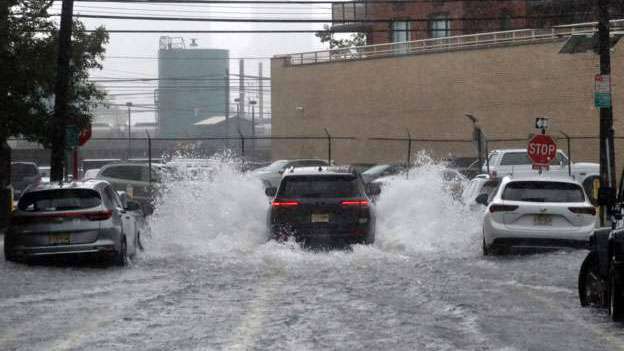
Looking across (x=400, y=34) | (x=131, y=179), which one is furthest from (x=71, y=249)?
(x=400, y=34)

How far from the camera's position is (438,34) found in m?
61.5

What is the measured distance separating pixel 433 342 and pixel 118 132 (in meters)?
125

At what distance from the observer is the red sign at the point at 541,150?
29.6 m

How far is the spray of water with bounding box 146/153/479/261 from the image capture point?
23.1 meters

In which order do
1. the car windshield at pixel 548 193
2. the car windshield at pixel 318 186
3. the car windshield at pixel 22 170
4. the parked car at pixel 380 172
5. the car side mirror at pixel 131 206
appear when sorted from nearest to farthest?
the car windshield at pixel 548 193
the car side mirror at pixel 131 206
the car windshield at pixel 318 186
the car windshield at pixel 22 170
the parked car at pixel 380 172

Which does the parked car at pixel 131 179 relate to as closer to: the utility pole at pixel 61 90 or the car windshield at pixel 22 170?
the car windshield at pixel 22 170

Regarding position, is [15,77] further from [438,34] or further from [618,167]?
[438,34]

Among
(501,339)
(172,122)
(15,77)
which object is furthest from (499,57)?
(172,122)

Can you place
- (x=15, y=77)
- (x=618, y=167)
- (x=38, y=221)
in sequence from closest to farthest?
(x=38, y=221) < (x=15, y=77) < (x=618, y=167)

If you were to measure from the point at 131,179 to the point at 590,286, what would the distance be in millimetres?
24966

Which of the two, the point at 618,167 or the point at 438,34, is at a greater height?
the point at 438,34

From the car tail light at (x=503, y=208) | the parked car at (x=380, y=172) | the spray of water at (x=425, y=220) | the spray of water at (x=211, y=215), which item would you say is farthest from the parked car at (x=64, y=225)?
the parked car at (x=380, y=172)

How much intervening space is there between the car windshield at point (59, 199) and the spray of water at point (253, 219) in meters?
3.11

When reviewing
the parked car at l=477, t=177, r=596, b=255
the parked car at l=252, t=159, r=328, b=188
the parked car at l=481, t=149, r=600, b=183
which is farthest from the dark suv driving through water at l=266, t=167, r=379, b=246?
the parked car at l=252, t=159, r=328, b=188
